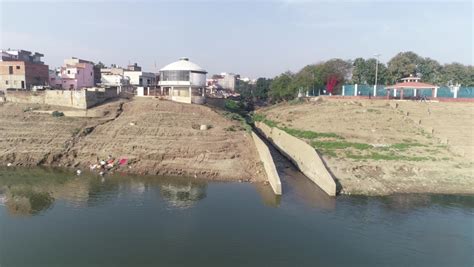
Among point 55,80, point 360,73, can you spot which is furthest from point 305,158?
point 360,73

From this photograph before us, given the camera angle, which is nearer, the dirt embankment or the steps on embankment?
the dirt embankment

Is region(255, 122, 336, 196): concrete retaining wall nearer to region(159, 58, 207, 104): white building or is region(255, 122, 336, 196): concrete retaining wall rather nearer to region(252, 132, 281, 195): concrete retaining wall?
region(252, 132, 281, 195): concrete retaining wall

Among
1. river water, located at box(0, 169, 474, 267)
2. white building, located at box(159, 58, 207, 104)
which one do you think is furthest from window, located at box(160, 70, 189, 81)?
river water, located at box(0, 169, 474, 267)

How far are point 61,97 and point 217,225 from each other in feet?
96.7

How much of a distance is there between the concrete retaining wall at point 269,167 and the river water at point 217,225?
79 cm

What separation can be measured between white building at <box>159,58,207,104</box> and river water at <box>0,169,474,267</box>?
24707mm

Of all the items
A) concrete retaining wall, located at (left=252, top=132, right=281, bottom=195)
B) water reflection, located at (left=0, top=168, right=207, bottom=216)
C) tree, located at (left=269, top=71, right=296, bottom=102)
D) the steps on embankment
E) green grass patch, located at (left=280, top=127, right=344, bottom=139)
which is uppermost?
tree, located at (left=269, top=71, right=296, bottom=102)

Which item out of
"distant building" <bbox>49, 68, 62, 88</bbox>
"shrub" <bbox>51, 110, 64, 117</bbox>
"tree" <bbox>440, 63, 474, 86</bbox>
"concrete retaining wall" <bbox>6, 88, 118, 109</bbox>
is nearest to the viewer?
"shrub" <bbox>51, 110, 64, 117</bbox>

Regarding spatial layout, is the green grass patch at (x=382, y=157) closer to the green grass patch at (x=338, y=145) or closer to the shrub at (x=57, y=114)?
the green grass patch at (x=338, y=145)

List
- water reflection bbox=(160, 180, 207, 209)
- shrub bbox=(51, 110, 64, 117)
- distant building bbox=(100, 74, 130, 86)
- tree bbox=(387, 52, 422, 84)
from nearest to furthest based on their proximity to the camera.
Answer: water reflection bbox=(160, 180, 207, 209)
shrub bbox=(51, 110, 64, 117)
distant building bbox=(100, 74, 130, 86)
tree bbox=(387, 52, 422, 84)

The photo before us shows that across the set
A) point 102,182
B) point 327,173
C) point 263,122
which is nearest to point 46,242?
point 102,182

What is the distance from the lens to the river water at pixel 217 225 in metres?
16.6

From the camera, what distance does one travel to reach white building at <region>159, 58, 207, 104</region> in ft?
166

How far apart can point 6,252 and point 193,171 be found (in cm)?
1427
